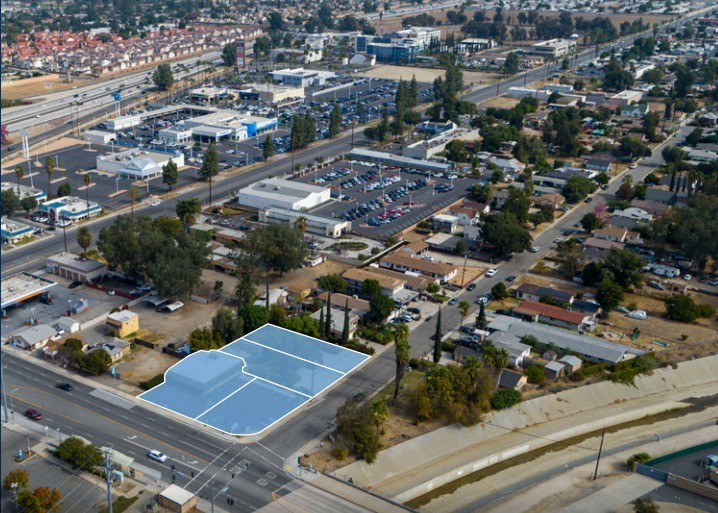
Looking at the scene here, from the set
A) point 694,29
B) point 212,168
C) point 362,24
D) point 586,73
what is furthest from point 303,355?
point 694,29

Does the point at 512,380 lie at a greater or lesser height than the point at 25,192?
lesser

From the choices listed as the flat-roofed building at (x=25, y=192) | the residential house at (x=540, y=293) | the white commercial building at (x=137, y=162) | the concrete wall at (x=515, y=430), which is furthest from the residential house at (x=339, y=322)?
the white commercial building at (x=137, y=162)

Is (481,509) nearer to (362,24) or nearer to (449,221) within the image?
(449,221)

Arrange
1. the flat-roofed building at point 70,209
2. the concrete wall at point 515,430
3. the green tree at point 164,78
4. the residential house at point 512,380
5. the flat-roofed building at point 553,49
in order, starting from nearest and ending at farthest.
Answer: the concrete wall at point 515,430 → the residential house at point 512,380 → the flat-roofed building at point 70,209 → the green tree at point 164,78 → the flat-roofed building at point 553,49

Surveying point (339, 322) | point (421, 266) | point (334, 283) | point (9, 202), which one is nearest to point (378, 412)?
point (339, 322)

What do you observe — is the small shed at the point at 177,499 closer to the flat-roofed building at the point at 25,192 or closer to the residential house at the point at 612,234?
the flat-roofed building at the point at 25,192

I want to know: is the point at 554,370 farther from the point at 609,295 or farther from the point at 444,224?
the point at 444,224
